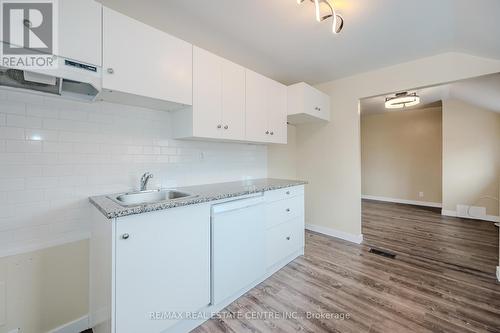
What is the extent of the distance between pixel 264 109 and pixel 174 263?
70.8 inches

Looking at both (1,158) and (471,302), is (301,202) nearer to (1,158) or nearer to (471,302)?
(471,302)

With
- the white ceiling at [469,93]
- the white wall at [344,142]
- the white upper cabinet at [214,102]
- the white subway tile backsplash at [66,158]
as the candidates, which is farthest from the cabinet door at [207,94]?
the white ceiling at [469,93]

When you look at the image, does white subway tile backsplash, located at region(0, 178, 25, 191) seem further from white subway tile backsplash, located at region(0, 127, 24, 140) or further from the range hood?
the range hood

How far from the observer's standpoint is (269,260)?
6.91 feet

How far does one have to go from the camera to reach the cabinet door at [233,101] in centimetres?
197

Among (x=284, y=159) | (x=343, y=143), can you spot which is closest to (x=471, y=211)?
(x=343, y=143)

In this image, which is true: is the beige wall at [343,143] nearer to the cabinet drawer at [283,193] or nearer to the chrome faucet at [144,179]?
the cabinet drawer at [283,193]

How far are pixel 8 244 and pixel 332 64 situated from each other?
3.34m

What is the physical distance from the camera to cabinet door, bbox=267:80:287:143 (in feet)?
8.14

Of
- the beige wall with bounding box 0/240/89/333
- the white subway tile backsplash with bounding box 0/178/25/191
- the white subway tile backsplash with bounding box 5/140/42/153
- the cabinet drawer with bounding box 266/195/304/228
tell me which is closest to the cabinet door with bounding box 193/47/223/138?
the cabinet drawer with bounding box 266/195/304/228

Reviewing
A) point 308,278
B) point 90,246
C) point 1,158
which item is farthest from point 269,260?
point 1,158

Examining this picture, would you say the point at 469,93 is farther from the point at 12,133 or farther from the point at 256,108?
the point at 12,133

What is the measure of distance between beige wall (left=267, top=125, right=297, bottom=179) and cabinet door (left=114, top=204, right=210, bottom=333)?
71.7 inches

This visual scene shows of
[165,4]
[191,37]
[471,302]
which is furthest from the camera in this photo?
[191,37]
